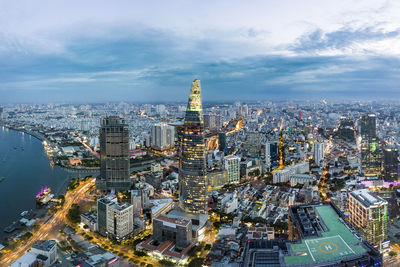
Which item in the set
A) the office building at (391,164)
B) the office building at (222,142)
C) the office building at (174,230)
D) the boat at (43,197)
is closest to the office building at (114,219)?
the office building at (174,230)

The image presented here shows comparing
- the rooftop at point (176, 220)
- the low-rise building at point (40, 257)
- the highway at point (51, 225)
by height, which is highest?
the rooftop at point (176, 220)

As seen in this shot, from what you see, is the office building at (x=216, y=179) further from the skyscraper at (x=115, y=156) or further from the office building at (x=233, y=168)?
the skyscraper at (x=115, y=156)

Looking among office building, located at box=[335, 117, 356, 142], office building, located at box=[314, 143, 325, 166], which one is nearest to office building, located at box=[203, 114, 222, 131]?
office building, located at box=[335, 117, 356, 142]

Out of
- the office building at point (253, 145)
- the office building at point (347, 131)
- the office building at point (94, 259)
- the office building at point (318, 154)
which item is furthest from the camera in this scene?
the office building at point (347, 131)

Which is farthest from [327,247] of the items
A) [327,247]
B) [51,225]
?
[51,225]

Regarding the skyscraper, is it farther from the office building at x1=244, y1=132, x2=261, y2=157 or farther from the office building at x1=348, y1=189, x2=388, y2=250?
the office building at x1=244, y1=132, x2=261, y2=157

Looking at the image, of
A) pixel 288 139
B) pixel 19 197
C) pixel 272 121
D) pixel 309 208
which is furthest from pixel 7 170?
pixel 272 121

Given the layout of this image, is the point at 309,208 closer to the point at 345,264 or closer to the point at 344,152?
the point at 345,264
